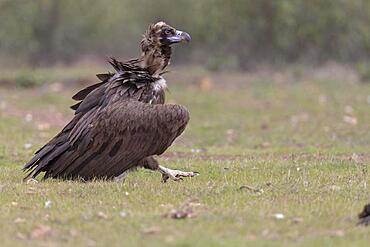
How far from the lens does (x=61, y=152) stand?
9680 mm

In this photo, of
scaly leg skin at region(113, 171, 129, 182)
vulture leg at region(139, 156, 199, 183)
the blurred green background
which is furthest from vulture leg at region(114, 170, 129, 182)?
the blurred green background

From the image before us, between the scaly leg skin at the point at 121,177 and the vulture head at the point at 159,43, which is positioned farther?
the vulture head at the point at 159,43

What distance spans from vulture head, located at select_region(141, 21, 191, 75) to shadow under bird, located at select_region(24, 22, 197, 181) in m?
0.59

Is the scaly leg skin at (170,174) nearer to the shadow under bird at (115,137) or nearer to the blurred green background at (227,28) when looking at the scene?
the shadow under bird at (115,137)

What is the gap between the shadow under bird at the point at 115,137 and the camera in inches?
375

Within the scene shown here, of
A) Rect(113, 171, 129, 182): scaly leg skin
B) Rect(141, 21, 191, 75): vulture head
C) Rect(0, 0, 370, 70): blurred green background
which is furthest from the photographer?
Rect(0, 0, 370, 70): blurred green background

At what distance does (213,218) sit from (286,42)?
78.8 ft

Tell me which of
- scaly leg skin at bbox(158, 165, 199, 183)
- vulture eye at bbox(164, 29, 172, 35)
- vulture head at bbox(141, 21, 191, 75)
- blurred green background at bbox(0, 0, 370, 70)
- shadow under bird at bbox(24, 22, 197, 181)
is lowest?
blurred green background at bbox(0, 0, 370, 70)

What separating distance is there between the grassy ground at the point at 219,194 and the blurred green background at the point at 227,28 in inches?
512

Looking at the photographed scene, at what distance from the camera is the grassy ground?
22.1ft

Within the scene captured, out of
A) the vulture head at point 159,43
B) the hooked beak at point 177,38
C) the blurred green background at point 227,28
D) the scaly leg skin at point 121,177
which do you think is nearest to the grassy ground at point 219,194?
the scaly leg skin at point 121,177

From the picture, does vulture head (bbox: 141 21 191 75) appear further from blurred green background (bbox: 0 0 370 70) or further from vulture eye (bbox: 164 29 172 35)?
blurred green background (bbox: 0 0 370 70)

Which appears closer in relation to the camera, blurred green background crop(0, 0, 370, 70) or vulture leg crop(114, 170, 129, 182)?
vulture leg crop(114, 170, 129, 182)

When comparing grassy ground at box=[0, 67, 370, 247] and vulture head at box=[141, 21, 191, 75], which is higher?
vulture head at box=[141, 21, 191, 75]
